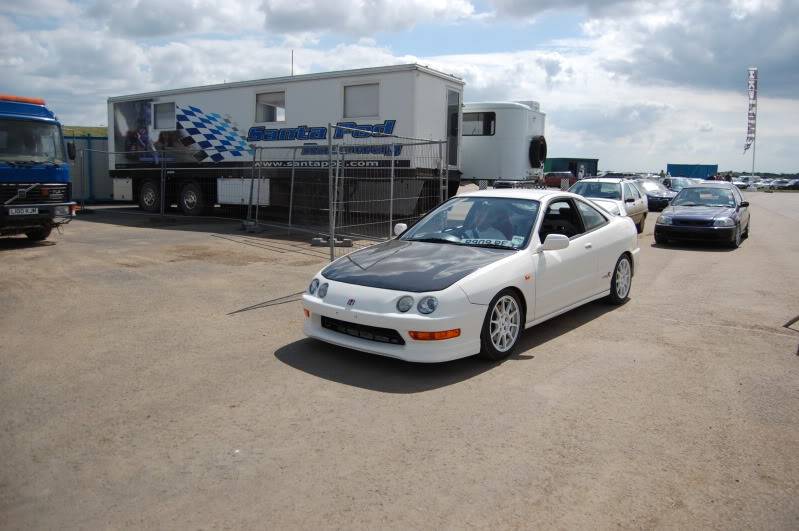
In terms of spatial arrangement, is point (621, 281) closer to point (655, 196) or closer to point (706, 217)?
point (706, 217)

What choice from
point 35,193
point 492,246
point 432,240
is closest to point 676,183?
point 35,193

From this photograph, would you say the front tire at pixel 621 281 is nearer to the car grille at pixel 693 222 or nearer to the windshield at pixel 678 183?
the car grille at pixel 693 222

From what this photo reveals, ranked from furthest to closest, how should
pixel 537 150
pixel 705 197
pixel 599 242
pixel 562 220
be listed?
pixel 537 150 → pixel 705 197 → pixel 599 242 → pixel 562 220

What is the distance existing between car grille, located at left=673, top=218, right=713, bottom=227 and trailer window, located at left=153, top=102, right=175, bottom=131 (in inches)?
547

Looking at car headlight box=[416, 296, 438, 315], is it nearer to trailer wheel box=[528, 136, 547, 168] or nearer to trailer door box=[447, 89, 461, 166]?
trailer door box=[447, 89, 461, 166]

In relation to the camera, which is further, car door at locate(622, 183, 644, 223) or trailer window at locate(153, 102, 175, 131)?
trailer window at locate(153, 102, 175, 131)

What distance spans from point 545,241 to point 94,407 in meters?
4.12

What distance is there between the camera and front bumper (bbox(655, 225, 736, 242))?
1349 centimetres

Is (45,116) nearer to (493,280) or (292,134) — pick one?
(292,134)

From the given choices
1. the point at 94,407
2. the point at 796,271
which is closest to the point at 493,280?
the point at 94,407

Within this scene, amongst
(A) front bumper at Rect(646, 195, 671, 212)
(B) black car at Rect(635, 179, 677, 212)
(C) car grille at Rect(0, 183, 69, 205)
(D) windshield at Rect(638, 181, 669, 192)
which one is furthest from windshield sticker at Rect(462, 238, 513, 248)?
(D) windshield at Rect(638, 181, 669, 192)

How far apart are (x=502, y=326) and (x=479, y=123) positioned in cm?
1466

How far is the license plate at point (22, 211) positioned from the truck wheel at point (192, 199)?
6.50 metres

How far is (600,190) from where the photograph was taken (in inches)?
615
